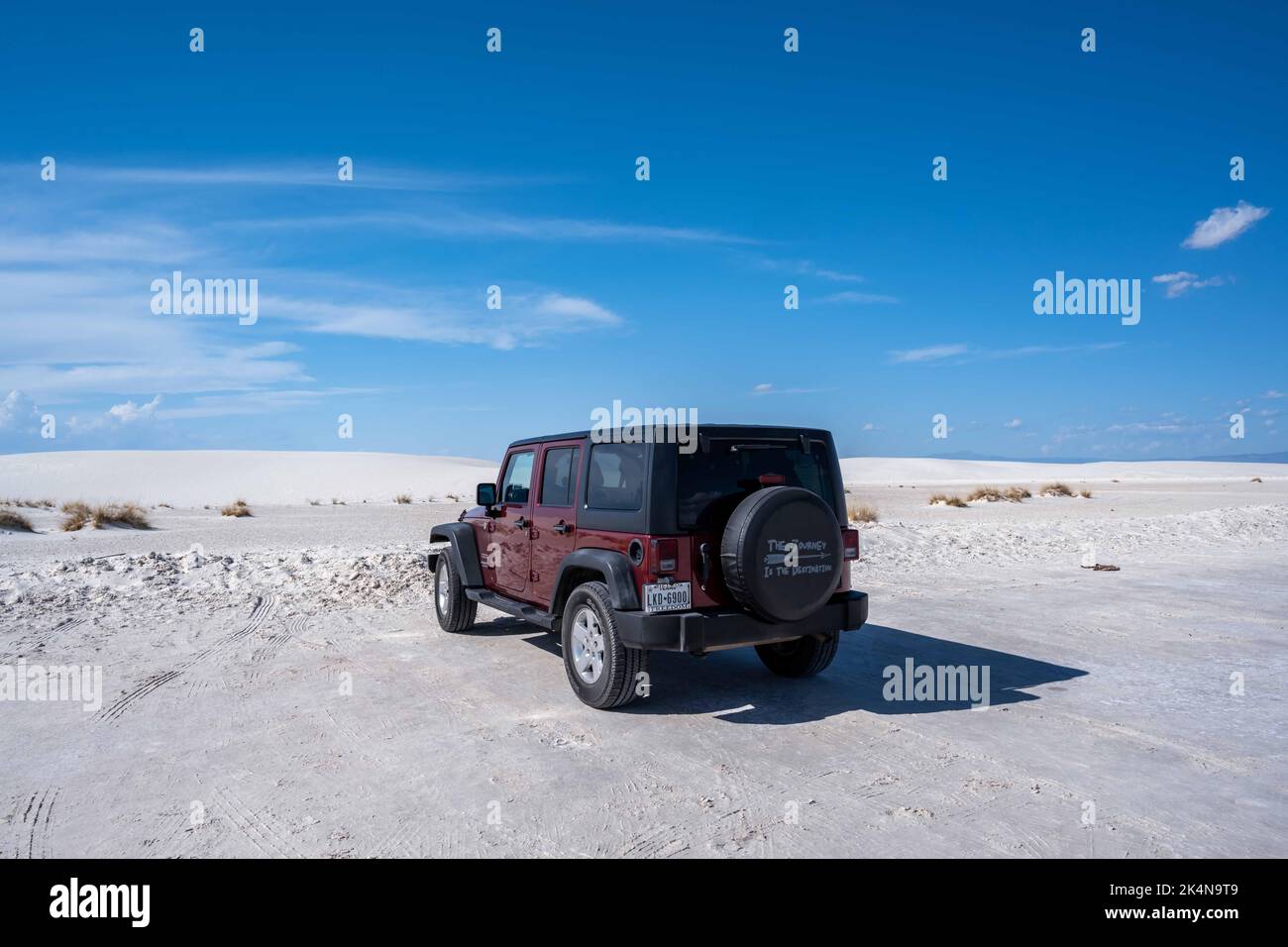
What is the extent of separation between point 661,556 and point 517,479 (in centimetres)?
307

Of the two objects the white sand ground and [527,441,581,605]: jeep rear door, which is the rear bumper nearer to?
the white sand ground

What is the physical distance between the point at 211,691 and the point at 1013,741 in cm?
607

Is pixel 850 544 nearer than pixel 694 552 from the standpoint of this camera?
No

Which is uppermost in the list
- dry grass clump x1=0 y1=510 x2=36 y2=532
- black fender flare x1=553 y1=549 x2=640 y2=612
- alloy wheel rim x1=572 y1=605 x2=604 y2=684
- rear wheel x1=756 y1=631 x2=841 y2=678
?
black fender flare x1=553 y1=549 x2=640 y2=612

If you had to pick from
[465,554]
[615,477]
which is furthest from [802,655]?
[465,554]

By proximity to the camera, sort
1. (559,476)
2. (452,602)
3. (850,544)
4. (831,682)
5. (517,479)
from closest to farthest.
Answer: (850,544) → (831,682) → (559,476) → (517,479) → (452,602)

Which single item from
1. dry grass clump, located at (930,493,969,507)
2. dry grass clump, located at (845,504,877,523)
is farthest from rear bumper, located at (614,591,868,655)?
dry grass clump, located at (930,493,969,507)

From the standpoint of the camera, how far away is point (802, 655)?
23.4ft

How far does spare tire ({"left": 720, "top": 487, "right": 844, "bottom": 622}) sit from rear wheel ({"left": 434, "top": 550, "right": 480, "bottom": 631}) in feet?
13.5

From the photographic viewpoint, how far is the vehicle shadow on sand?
6.29 m

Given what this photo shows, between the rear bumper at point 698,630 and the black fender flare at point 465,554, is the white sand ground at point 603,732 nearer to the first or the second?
the rear bumper at point 698,630

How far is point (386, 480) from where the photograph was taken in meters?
69.3

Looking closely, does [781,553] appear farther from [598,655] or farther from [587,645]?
[587,645]
